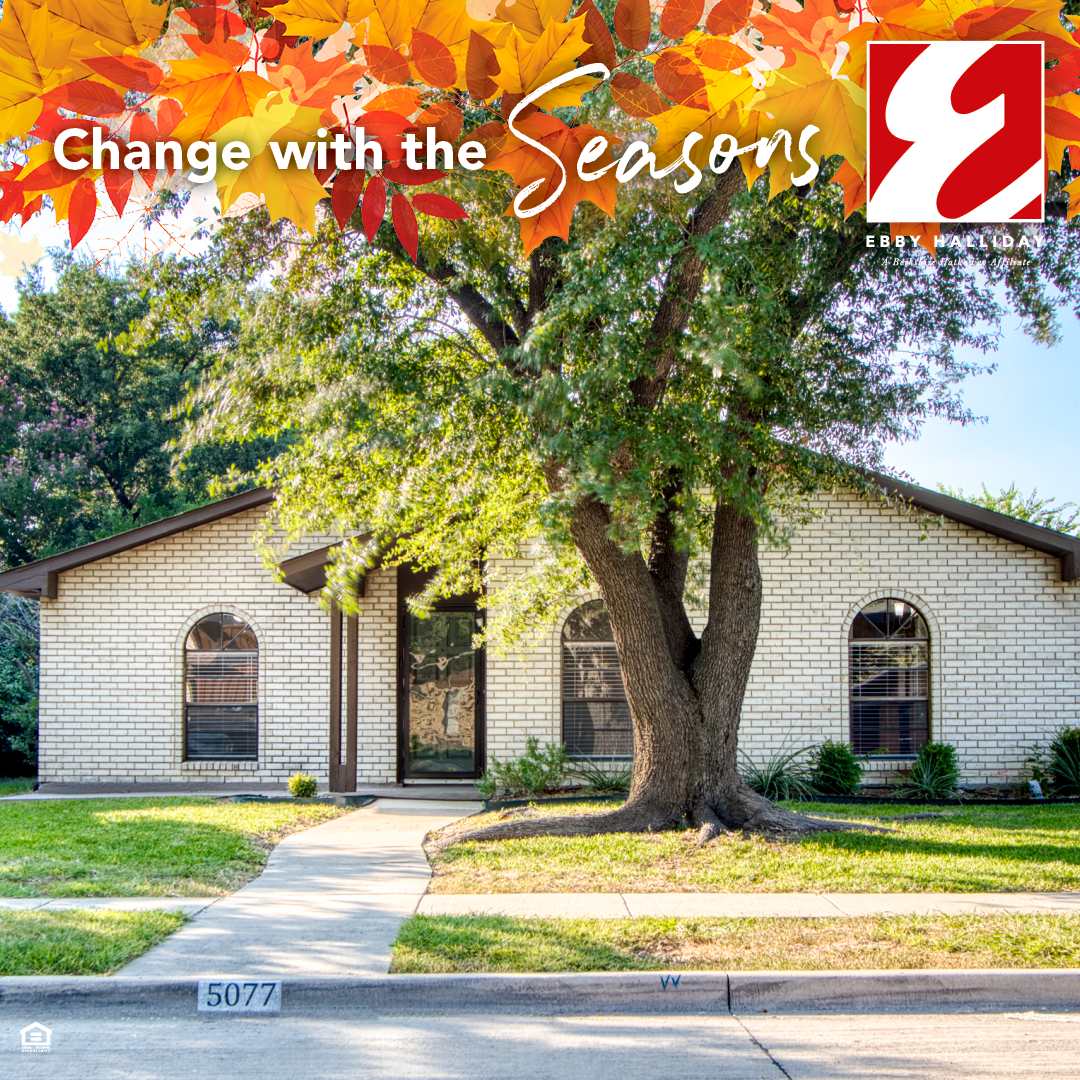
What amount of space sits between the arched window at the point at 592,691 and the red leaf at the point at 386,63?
41.8ft

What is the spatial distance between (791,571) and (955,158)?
43.1ft

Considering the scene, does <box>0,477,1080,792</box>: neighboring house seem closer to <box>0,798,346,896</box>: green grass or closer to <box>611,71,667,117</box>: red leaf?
<box>0,798,346,896</box>: green grass

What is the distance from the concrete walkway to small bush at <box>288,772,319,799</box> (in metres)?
2.57

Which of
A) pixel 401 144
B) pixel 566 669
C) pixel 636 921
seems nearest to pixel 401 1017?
pixel 636 921

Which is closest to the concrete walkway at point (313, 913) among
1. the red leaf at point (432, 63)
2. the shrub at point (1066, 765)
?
the red leaf at point (432, 63)

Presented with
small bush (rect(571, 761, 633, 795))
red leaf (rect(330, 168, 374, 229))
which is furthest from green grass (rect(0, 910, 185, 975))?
small bush (rect(571, 761, 633, 795))

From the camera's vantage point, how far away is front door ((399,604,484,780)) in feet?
50.0

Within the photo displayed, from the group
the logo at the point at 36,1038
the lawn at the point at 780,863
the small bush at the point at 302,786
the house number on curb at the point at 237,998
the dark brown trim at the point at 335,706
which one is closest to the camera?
the logo at the point at 36,1038

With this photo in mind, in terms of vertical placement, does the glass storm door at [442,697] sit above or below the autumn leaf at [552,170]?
below

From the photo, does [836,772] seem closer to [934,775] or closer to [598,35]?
[934,775]

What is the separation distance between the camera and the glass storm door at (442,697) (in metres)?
15.2

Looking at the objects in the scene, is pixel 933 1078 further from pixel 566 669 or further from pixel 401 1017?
pixel 566 669

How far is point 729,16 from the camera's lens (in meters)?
1.88

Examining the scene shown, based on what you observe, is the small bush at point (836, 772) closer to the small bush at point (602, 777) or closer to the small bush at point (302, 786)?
the small bush at point (602, 777)
